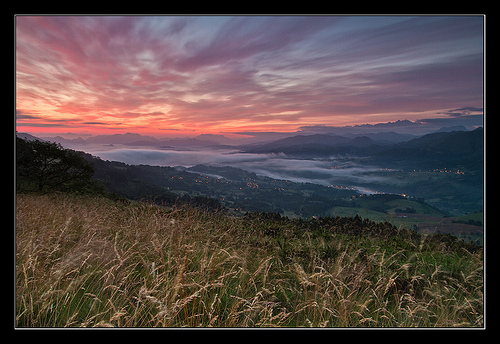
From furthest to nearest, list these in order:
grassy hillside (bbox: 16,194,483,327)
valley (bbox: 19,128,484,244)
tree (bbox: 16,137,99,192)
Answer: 1. tree (bbox: 16,137,99,192)
2. valley (bbox: 19,128,484,244)
3. grassy hillside (bbox: 16,194,483,327)

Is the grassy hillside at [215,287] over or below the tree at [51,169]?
below

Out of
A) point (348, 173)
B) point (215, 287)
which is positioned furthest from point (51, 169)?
point (348, 173)

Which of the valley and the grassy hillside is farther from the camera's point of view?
the valley

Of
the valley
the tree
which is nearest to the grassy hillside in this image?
the valley

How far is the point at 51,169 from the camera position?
15.5 m

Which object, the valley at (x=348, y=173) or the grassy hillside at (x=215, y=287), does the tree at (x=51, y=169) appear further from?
the grassy hillside at (x=215, y=287)

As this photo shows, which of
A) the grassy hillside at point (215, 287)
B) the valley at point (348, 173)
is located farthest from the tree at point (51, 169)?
the grassy hillside at point (215, 287)

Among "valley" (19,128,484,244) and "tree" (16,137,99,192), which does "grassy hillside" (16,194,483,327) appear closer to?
"valley" (19,128,484,244)

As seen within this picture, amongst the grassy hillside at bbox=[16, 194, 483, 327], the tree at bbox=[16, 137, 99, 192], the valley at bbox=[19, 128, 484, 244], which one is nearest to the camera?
the grassy hillside at bbox=[16, 194, 483, 327]

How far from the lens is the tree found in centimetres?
1393

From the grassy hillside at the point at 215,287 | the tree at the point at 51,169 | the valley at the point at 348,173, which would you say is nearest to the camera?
the grassy hillside at the point at 215,287

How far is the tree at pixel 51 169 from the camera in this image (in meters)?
13.9

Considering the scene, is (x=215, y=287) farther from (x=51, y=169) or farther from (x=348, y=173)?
(x=348, y=173)
